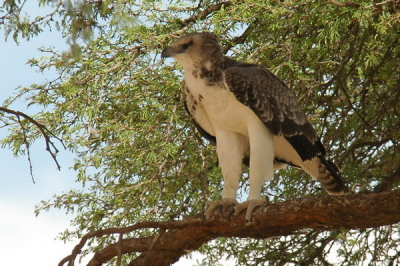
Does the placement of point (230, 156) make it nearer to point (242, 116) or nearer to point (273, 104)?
point (242, 116)

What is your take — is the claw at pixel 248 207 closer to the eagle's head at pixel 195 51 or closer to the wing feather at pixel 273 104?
the wing feather at pixel 273 104

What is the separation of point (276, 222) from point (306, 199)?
0.30 meters

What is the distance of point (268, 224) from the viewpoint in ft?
15.0

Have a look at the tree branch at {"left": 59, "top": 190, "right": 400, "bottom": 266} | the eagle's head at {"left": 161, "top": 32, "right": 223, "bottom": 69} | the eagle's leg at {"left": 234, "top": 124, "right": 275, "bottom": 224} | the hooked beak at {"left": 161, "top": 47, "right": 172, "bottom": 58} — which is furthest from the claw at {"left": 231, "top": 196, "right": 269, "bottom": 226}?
the hooked beak at {"left": 161, "top": 47, "right": 172, "bottom": 58}

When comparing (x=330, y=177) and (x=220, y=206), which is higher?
(x=330, y=177)

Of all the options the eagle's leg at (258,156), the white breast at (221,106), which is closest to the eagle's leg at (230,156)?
the white breast at (221,106)

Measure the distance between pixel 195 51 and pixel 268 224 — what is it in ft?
5.34

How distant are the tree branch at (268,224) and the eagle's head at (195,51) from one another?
127cm

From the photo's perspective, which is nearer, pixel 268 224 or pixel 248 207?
pixel 268 224

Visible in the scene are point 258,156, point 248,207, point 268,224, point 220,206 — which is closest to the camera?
point 268,224

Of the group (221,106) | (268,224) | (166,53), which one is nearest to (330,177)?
(221,106)

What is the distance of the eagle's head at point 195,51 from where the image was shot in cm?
543

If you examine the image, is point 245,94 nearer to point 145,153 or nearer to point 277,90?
point 277,90

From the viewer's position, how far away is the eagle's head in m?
5.43
